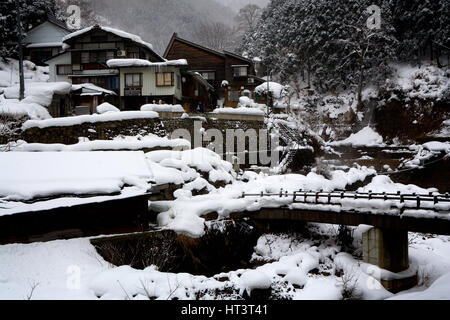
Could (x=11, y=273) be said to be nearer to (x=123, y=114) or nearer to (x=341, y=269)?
(x=341, y=269)

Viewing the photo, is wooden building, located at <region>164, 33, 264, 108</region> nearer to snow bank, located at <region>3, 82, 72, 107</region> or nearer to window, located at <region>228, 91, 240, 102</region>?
window, located at <region>228, 91, 240, 102</region>

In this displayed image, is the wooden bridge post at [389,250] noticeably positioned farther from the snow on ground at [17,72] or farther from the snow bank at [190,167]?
the snow on ground at [17,72]

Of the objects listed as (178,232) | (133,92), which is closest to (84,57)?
(133,92)

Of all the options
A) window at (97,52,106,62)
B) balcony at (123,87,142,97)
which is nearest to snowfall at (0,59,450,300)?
balcony at (123,87,142,97)

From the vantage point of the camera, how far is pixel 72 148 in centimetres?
1927

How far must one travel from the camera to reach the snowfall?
9.09 metres

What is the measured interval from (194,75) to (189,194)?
20.7 metres

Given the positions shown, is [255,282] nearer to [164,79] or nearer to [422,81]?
[164,79]

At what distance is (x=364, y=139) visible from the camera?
31.1 metres

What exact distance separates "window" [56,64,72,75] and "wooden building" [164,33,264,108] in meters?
12.7

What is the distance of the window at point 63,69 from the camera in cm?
3288

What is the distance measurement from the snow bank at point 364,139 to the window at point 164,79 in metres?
19.3
